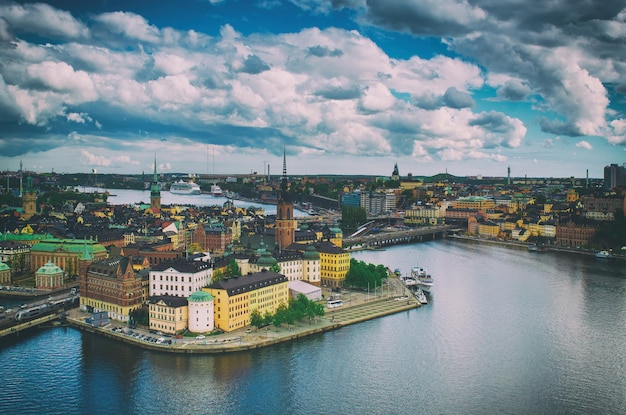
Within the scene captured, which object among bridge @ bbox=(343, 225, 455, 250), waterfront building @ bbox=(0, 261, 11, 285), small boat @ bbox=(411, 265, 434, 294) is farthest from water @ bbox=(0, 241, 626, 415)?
bridge @ bbox=(343, 225, 455, 250)

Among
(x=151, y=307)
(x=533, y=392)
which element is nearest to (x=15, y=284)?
(x=151, y=307)

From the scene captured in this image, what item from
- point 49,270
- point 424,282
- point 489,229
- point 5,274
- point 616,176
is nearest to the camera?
point 49,270

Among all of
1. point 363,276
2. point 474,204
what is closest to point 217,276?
point 363,276

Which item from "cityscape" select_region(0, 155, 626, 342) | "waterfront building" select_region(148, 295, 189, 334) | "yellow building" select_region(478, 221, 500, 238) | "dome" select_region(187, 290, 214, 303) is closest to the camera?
"dome" select_region(187, 290, 214, 303)

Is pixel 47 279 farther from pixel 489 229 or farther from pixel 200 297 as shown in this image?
pixel 489 229

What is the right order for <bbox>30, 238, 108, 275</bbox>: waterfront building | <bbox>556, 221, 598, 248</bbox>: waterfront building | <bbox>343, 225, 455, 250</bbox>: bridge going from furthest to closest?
<bbox>343, 225, 455, 250</bbox>: bridge < <bbox>556, 221, 598, 248</bbox>: waterfront building < <bbox>30, 238, 108, 275</bbox>: waterfront building

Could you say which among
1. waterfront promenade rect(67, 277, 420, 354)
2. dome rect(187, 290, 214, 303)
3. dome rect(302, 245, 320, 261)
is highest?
dome rect(302, 245, 320, 261)

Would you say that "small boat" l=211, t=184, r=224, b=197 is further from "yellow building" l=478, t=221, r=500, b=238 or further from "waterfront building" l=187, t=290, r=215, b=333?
"waterfront building" l=187, t=290, r=215, b=333
